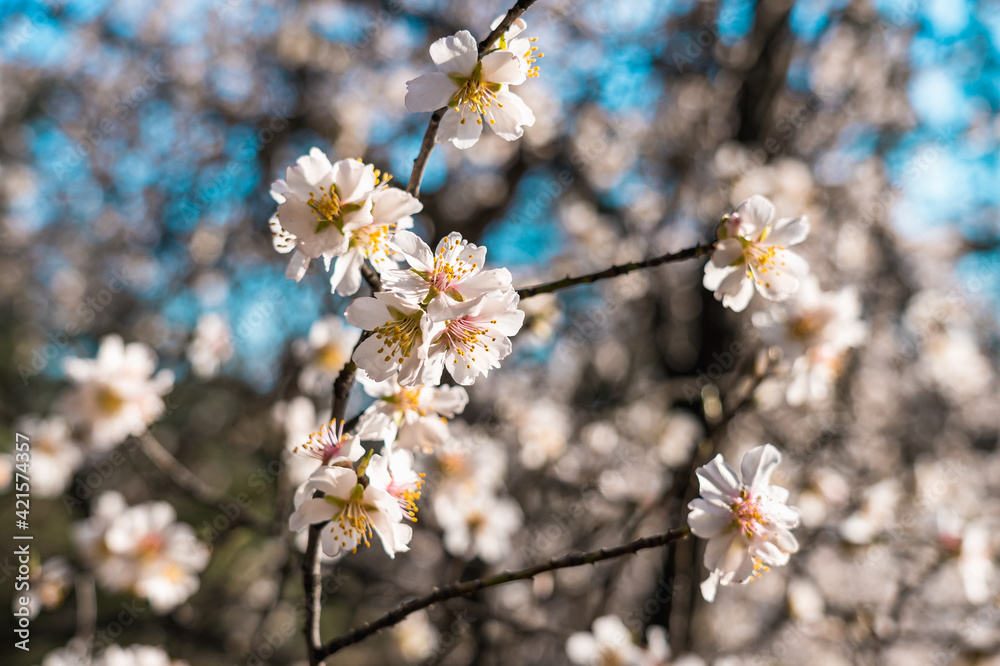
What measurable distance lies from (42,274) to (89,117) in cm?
211

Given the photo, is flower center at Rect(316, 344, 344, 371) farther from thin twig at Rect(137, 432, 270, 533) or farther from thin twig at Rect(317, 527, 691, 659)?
thin twig at Rect(317, 527, 691, 659)

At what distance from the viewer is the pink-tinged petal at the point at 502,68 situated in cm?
102

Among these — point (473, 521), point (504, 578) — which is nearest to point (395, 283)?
point (504, 578)

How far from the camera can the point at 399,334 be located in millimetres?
993

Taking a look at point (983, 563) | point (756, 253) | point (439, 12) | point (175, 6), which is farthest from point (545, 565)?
point (175, 6)

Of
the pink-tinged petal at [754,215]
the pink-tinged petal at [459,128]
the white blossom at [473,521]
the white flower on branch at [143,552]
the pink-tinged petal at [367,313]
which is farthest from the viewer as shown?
the white blossom at [473,521]

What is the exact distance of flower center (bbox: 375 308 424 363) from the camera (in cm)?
98

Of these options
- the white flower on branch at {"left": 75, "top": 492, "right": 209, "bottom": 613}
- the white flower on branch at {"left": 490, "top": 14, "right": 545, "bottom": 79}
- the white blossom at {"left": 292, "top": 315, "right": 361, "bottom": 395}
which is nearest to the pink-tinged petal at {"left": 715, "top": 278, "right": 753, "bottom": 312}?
the white flower on branch at {"left": 490, "top": 14, "right": 545, "bottom": 79}

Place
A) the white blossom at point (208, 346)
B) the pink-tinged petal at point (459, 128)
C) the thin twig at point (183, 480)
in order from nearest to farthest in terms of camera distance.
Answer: the pink-tinged petal at point (459, 128) → the thin twig at point (183, 480) → the white blossom at point (208, 346)

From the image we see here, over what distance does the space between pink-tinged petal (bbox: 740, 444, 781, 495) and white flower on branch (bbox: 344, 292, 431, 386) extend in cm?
67

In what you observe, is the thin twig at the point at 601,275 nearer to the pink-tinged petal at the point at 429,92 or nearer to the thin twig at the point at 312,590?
the pink-tinged petal at the point at 429,92

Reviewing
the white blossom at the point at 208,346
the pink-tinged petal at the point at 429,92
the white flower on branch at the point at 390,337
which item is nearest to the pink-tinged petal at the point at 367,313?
the white flower on branch at the point at 390,337

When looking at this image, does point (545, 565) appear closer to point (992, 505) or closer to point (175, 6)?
point (992, 505)

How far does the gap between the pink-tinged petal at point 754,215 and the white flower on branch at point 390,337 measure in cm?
64
